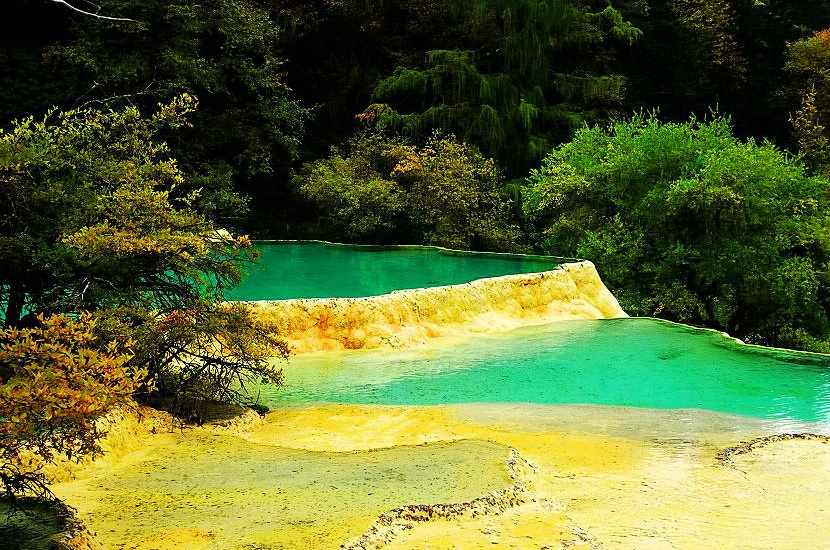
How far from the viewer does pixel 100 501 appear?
5465 mm

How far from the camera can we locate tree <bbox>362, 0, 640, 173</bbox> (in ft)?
75.4

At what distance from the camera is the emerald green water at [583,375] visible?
9.12m

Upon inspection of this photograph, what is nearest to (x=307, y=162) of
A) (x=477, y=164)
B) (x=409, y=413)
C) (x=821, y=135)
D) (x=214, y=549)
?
(x=477, y=164)

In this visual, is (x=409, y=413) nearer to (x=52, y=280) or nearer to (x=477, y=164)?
(x=52, y=280)

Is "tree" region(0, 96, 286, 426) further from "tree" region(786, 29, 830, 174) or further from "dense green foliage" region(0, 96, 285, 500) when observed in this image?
"tree" region(786, 29, 830, 174)

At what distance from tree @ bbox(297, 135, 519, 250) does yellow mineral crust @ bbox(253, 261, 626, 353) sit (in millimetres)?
5894

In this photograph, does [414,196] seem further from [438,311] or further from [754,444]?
[754,444]

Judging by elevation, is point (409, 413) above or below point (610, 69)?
below

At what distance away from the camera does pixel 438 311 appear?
1222 centimetres

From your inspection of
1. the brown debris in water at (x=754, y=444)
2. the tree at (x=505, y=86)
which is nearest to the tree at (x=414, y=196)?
the tree at (x=505, y=86)

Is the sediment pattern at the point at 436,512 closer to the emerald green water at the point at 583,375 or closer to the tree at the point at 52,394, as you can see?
the tree at the point at 52,394

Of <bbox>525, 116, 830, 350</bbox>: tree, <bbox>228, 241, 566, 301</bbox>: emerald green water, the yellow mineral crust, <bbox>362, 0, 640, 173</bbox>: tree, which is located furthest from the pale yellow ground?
<bbox>362, 0, 640, 173</bbox>: tree

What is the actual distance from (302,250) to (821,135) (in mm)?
18654

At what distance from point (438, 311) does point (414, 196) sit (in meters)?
8.72
